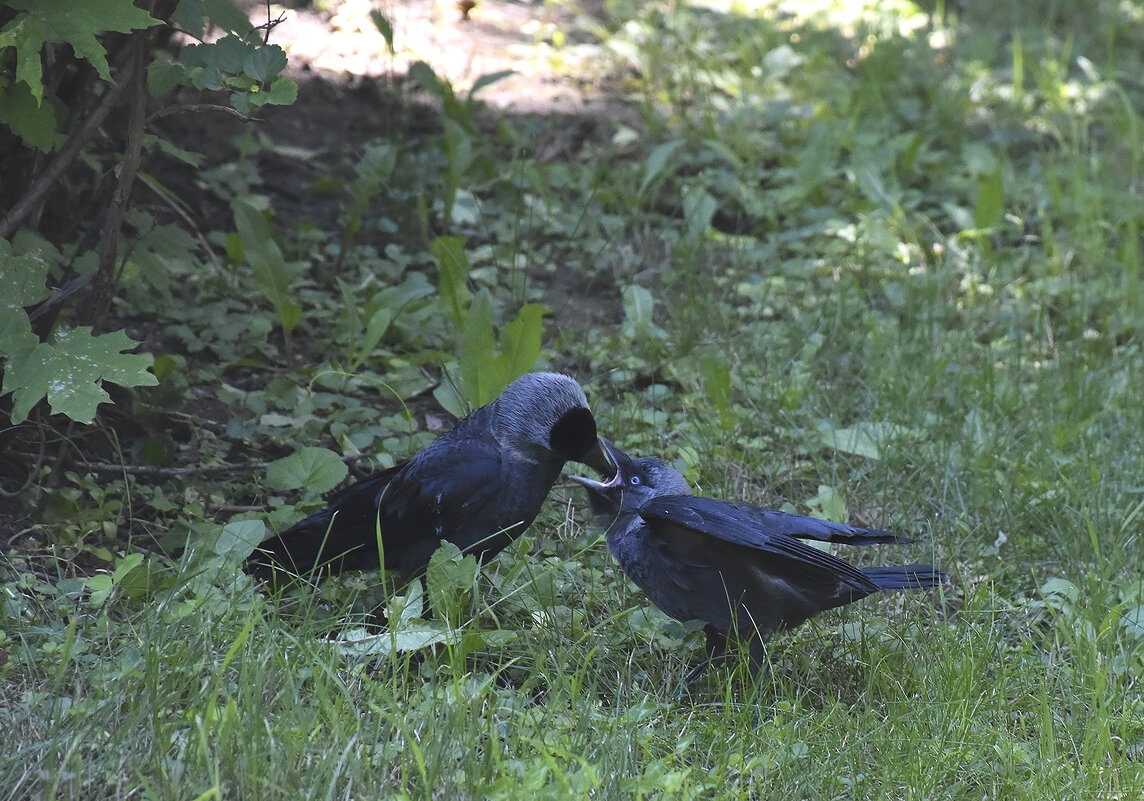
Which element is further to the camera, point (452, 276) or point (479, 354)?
point (452, 276)

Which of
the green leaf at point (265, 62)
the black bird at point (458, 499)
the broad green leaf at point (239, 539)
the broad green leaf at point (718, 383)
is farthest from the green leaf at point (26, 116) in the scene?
the broad green leaf at point (718, 383)

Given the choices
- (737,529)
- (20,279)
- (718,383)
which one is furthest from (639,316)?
(20,279)

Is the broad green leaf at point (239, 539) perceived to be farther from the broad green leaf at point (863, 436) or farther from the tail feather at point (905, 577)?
the broad green leaf at point (863, 436)

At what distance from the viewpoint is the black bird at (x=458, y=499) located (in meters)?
3.45

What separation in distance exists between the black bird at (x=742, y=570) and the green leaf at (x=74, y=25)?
5.72 feet

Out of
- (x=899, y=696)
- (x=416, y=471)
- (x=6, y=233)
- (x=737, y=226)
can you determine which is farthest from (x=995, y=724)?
(x=737, y=226)

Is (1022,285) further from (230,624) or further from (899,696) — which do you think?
(230,624)

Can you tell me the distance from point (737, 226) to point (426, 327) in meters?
1.88

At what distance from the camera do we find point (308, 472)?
361 centimetres

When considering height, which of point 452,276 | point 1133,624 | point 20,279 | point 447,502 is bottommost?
point 1133,624

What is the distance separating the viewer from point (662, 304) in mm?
5391

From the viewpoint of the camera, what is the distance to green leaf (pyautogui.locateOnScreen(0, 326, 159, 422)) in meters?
2.91

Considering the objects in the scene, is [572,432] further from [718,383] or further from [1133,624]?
[1133,624]

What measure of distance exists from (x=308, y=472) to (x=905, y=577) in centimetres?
173
